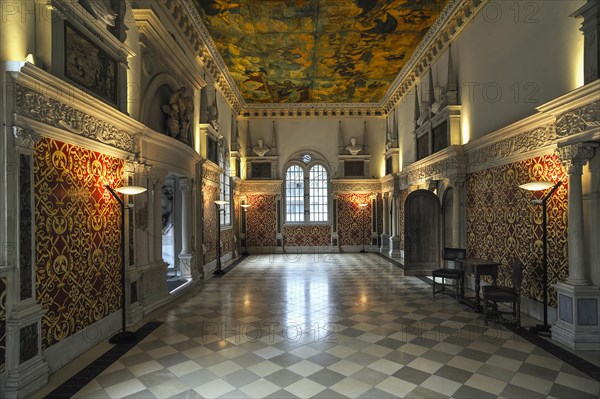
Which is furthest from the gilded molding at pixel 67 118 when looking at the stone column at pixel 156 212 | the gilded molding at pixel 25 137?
the stone column at pixel 156 212

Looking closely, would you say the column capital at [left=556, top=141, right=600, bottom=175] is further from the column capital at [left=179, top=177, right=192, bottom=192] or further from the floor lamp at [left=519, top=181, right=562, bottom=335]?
the column capital at [left=179, top=177, right=192, bottom=192]

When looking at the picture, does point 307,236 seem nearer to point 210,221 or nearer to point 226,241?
point 226,241

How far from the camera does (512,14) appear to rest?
279 inches

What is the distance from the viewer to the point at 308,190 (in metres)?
17.9

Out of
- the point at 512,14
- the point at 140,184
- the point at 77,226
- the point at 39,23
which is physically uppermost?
the point at 512,14

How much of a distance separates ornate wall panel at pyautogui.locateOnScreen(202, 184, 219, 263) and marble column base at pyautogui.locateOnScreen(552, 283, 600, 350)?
9113 mm

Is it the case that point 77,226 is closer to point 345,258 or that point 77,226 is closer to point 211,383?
point 211,383

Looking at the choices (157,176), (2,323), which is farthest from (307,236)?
(2,323)

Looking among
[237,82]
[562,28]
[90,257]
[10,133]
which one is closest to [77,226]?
[90,257]

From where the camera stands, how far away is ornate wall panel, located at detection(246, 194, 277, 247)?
17.6 m

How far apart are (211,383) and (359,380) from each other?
1799mm

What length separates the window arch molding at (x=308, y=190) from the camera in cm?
1791

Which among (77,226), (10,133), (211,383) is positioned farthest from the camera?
(77,226)

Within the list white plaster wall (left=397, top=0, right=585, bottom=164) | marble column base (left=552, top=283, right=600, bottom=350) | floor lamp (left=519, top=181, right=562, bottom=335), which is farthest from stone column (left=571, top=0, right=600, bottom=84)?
marble column base (left=552, top=283, right=600, bottom=350)
